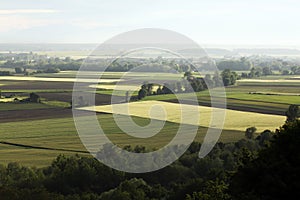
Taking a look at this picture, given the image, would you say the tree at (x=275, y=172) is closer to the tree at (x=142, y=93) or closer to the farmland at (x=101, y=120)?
the farmland at (x=101, y=120)

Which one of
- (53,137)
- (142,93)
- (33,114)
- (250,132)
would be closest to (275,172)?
(250,132)

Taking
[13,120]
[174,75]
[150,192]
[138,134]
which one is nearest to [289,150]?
[150,192]

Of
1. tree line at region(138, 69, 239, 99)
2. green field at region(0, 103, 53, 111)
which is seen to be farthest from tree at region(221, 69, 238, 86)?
green field at region(0, 103, 53, 111)

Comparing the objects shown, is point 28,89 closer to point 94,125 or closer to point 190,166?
point 94,125

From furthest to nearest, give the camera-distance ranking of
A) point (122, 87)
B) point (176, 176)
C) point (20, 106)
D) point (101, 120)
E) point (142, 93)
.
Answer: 1. point (122, 87)
2. point (142, 93)
3. point (20, 106)
4. point (101, 120)
5. point (176, 176)

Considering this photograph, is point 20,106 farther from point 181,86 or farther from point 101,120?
point 181,86

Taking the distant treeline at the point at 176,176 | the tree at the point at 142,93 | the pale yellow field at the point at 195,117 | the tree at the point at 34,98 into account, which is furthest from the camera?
the tree at the point at 34,98

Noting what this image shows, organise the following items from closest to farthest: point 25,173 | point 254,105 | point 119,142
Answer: point 25,173, point 119,142, point 254,105

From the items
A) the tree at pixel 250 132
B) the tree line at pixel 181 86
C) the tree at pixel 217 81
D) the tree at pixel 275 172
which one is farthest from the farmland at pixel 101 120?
the tree at pixel 275 172
